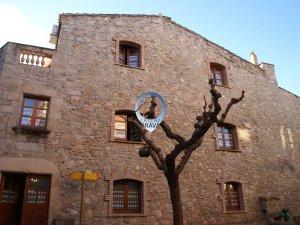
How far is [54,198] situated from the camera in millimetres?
9242

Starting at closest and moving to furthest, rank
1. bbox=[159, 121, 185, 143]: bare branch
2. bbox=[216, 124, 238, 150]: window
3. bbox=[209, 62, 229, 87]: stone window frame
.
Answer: bbox=[159, 121, 185, 143]: bare branch < bbox=[216, 124, 238, 150]: window < bbox=[209, 62, 229, 87]: stone window frame

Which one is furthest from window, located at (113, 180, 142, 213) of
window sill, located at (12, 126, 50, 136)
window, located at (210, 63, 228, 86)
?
window, located at (210, 63, 228, 86)

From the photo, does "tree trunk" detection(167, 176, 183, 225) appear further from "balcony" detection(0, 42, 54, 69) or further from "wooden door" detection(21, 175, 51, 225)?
"balcony" detection(0, 42, 54, 69)

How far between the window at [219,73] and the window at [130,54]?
3993mm

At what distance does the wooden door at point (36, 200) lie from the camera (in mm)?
8914

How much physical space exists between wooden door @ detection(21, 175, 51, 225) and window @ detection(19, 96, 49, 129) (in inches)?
66.4

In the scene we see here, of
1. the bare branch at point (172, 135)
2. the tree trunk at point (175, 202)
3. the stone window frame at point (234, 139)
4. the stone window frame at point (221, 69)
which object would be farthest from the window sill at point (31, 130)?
the stone window frame at point (221, 69)

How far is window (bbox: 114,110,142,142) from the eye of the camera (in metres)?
11.1

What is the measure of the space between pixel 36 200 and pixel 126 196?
282 centimetres

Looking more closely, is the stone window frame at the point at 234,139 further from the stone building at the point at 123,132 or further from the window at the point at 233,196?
the window at the point at 233,196

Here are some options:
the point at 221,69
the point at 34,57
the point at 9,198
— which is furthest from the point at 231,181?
the point at 34,57

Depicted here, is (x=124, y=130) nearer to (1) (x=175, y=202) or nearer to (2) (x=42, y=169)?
(2) (x=42, y=169)

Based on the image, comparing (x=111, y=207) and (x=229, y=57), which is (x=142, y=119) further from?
(x=229, y=57)

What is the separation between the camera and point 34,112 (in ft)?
33.3
